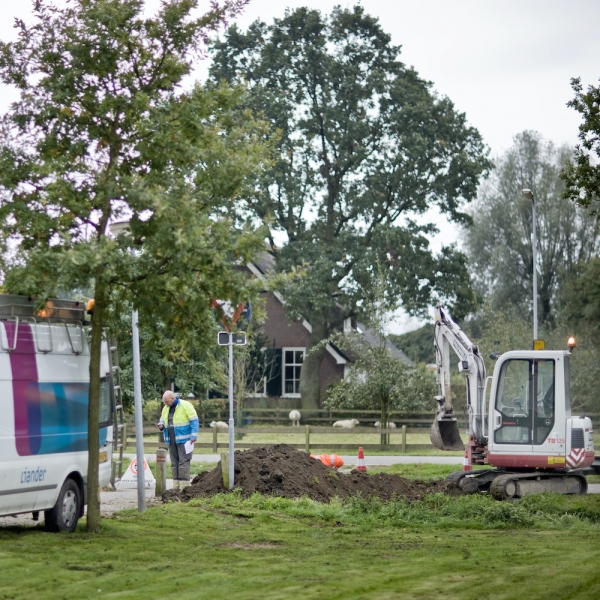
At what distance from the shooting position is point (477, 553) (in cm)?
1164

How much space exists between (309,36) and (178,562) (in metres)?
37.5

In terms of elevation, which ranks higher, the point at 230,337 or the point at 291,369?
the point at 230,337

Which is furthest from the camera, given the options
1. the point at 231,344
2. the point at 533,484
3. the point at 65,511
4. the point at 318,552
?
the point at 533,484

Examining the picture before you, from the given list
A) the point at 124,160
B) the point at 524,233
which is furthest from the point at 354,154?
the point at 124,160

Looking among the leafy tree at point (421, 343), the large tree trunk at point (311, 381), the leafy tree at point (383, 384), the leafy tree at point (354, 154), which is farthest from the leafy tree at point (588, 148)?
the leafy tree at point (421, 343)

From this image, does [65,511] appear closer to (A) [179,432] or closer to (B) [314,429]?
(A) [179,432]

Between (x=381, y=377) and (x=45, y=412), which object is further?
(x=381, y=377)

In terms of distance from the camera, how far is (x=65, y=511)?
42.8ft

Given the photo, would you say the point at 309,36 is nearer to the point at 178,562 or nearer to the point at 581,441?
the point at 581,441

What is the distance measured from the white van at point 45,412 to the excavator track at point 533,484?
24.5 feet

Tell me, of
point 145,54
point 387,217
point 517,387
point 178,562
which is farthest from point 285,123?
point 178,562

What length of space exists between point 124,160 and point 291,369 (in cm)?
4009

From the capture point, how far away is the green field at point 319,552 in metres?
9.24

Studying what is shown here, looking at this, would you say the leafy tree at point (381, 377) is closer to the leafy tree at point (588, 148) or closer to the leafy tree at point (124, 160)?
the leafy tree at point (588, 148)
